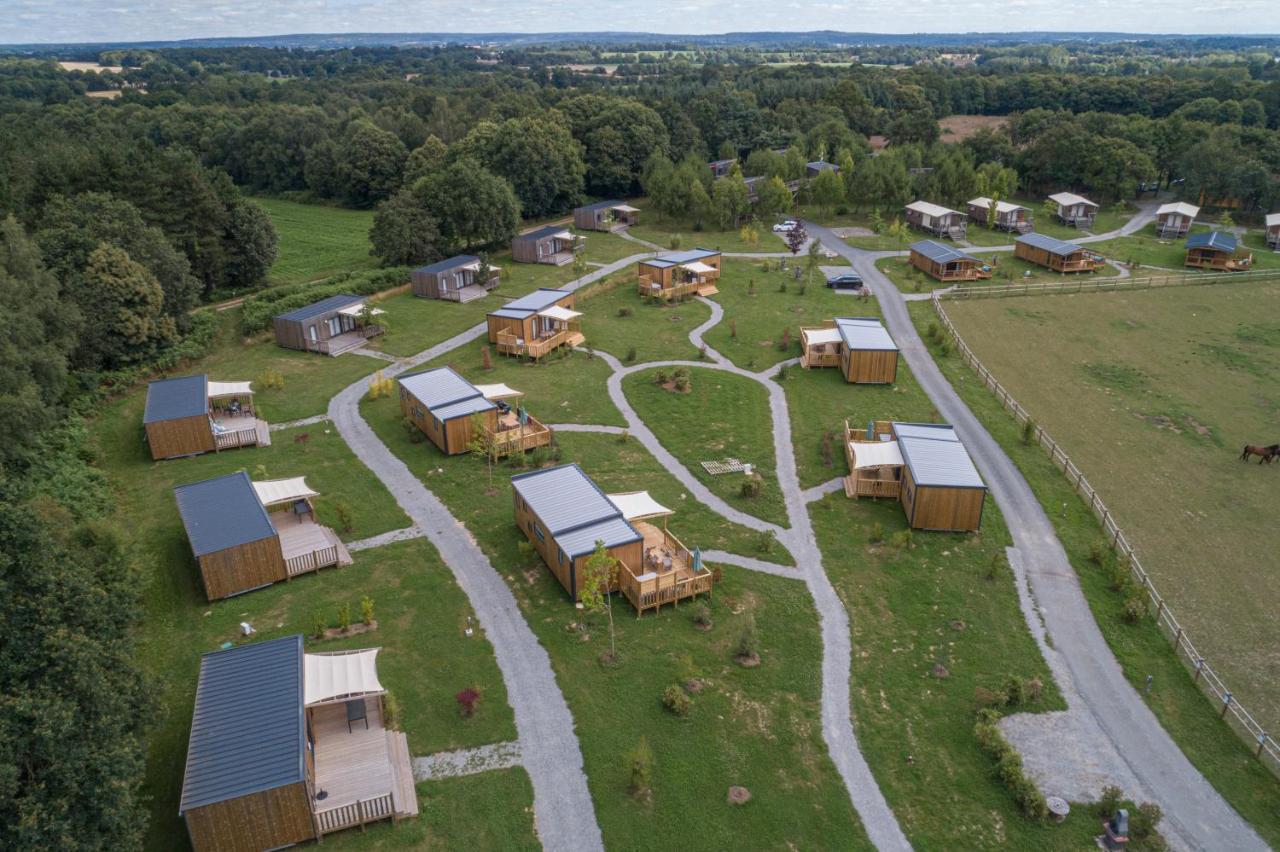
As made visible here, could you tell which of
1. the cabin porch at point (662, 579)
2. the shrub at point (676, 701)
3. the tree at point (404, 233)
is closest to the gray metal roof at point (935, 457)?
the cabin porch at point (662, 579)

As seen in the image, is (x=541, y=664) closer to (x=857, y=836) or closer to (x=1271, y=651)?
(x=857, y=836)

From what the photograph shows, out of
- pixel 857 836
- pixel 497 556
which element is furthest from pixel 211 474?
pixel 857 836

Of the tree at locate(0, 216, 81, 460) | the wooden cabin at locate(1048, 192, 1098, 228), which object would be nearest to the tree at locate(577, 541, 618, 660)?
the tree at locate(0, 216, 81, 460)

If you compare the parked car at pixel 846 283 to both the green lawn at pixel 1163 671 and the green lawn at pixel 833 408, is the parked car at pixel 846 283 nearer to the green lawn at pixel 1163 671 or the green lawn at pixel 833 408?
the green lawn at pixel 833 408

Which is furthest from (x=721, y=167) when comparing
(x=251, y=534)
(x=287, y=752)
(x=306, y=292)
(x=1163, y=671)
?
(x=287, y=752)

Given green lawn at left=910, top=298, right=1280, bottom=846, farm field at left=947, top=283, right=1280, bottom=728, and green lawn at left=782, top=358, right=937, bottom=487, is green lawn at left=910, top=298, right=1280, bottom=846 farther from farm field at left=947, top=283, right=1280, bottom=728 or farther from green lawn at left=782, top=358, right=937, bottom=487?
green lawn at left=782, top=358, right=937, bottom=487
